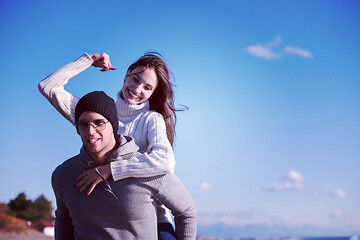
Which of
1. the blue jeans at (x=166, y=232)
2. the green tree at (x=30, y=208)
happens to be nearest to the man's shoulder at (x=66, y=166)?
the blue jeans at (x=166, y=232)

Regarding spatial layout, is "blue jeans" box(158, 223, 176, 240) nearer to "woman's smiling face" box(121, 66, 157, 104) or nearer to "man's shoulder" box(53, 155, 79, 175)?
"man's shoulder" box(53, 155, 79, 175)

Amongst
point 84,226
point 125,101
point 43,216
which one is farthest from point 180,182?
point 43,216

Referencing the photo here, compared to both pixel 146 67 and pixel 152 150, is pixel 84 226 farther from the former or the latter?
pixel 146 67

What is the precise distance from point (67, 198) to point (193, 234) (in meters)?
0.96

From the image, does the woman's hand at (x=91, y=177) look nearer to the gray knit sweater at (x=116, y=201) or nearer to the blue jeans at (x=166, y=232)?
the gray knit sweater at (x=116, y=201)

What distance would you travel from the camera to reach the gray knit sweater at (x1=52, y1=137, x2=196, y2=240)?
2834mm

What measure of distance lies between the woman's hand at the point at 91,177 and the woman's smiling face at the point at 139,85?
1197mm

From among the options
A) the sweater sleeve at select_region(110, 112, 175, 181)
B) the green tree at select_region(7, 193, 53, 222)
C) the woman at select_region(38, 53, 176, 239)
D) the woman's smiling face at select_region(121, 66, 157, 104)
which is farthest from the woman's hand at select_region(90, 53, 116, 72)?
the green tree at select_region(7, 193, 53, 222)

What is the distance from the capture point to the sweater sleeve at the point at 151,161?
288cm

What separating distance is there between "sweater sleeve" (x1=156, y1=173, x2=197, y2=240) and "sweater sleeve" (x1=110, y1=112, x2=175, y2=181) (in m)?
0.10

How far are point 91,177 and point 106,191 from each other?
14 centimetres

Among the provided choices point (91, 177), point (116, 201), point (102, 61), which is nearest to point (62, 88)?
point (102, 61)

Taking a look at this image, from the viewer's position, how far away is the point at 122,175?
2.87 m

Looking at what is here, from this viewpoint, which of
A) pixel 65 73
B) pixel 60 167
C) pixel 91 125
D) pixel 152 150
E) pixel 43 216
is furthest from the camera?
pixel 43 216
